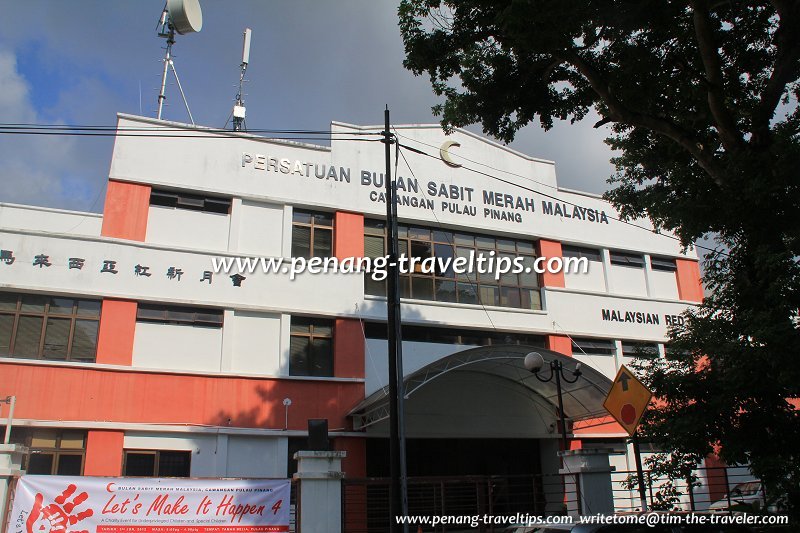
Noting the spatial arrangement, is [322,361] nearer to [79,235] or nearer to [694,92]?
[79,235]

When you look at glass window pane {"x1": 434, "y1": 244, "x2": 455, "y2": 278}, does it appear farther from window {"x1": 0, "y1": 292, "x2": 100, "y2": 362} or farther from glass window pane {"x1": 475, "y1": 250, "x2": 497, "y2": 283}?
window {"x1": 0, "y1": 292, "x2": 100, "y2": 362}

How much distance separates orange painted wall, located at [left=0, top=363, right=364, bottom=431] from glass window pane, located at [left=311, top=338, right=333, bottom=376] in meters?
0.49

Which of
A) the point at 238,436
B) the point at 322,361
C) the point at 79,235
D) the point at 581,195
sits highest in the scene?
the point at 581,195

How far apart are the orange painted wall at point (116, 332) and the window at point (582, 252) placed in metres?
14.4

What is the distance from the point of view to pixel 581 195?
24.7 meters

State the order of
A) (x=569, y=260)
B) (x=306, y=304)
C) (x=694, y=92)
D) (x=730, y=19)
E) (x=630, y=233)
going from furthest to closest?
(x=630, y=233)
(x=569, y=260)
(x=306, y=304)
(x=730, y=19)
(x=694, y=92)

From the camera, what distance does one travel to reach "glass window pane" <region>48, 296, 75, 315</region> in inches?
661

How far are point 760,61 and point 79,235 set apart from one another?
51.5 feet

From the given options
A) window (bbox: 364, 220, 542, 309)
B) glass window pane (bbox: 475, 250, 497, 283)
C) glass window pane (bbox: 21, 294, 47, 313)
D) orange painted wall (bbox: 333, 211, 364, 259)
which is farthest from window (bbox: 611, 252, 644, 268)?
glass window pane (bbox: 21, 294, 47, 313)

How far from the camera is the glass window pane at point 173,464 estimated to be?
54.0 feet

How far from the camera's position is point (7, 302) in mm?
16438

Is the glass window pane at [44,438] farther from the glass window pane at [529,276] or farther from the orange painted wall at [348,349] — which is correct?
the glass window pane at [529,276]

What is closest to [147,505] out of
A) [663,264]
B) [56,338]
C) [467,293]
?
[56,338]

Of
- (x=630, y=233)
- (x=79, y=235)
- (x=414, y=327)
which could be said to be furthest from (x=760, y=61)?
(x=79, y=235)
